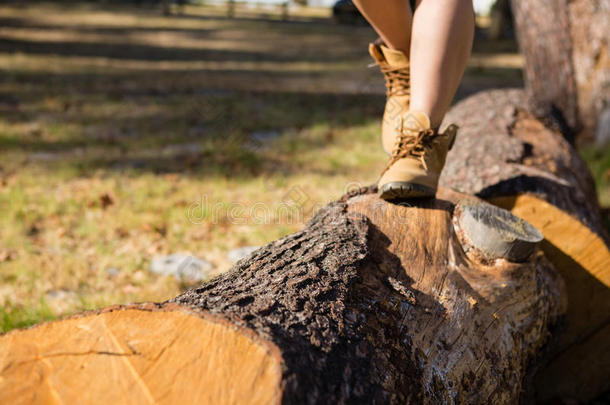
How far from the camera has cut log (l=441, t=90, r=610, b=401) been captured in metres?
1.89

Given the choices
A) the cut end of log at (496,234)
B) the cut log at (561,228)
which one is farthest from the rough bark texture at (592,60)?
the cut end of log at (496,234)

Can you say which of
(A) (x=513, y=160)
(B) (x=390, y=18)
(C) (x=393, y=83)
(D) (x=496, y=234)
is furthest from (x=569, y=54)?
(D) (x=496, y=234)

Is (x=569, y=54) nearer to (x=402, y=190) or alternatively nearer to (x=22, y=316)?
(x=402, y=190)

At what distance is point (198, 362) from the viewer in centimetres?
88

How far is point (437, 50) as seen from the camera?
178 centimetres

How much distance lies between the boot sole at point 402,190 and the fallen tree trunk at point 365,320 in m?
0.04

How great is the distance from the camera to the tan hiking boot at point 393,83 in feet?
6.68

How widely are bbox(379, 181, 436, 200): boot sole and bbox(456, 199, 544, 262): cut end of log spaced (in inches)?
5.6

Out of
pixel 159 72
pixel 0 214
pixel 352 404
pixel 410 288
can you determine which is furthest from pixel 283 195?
pixel 159 72

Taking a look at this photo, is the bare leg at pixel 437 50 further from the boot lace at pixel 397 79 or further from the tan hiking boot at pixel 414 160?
the boot lace at pixel 397 79

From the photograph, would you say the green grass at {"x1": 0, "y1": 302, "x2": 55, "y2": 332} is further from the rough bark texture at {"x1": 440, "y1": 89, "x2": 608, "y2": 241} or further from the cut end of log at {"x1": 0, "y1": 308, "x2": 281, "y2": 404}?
the rough bark texture at {"x1": 440, "y1": 89, "x2": 608, "y2": 241}

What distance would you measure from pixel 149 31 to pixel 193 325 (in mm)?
14013

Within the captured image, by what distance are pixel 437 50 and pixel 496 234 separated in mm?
650

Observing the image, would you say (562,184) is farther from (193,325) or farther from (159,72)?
(159,72)
